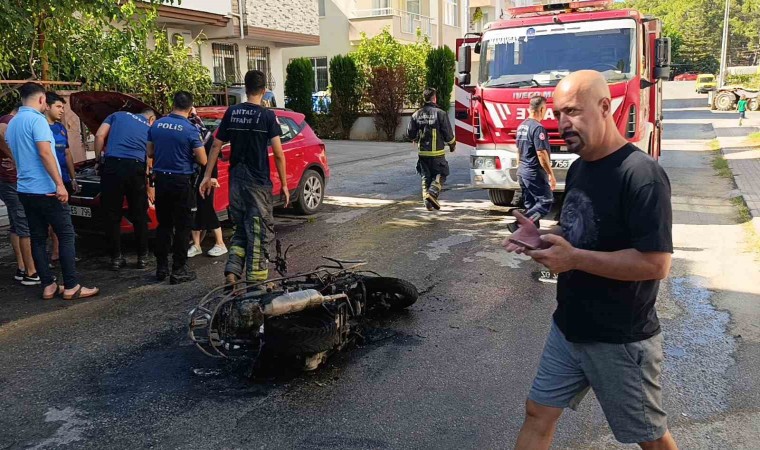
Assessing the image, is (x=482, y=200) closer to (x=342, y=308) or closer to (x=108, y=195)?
(x=108, y=195)

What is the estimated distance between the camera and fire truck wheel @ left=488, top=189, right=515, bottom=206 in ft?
32.9

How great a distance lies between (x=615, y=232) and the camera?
7.75 feet

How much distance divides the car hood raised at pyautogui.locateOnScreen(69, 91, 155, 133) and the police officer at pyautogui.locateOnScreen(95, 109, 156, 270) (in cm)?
33

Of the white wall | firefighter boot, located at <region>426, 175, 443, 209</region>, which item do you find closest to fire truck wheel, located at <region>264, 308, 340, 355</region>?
firefighter boot, located at <region>426, 175, 443, 209</region>

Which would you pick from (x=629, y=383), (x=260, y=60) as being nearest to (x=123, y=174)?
(x=629, y=383)

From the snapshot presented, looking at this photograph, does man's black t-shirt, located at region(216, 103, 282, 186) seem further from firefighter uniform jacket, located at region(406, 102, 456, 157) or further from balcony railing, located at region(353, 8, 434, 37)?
balcony railing, located at region(353, 8, 434, 37)

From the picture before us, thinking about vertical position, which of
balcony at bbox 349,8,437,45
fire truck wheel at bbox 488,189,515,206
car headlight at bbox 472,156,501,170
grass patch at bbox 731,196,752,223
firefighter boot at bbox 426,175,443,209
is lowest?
grass patch at bbox 731,196,752,223

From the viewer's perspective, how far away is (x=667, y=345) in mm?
4668

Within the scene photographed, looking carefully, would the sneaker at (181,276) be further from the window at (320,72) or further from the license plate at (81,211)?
the window at (320,72)

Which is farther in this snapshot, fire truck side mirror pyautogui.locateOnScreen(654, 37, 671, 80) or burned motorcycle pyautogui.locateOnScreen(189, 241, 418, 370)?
fire truck side mirror pyautogui.locateOnScreen(654, 37, 671, 80)

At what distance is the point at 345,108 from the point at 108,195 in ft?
60.1

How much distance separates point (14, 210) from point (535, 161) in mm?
5418

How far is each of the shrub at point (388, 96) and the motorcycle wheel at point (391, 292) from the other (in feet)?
62.1

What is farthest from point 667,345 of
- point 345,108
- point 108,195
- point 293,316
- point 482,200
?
point 345,108
